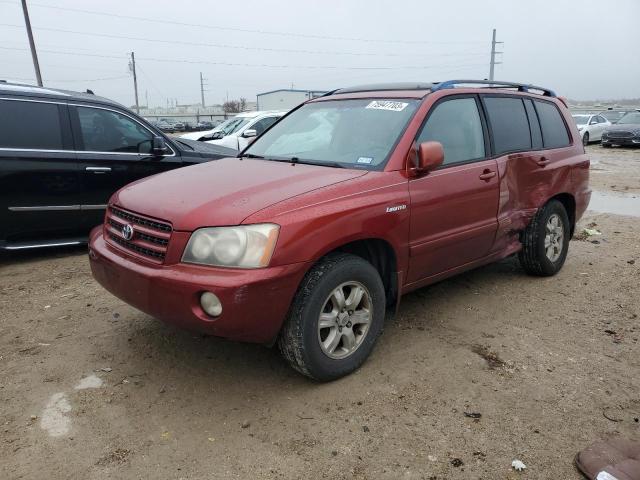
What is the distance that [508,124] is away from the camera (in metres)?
4.42

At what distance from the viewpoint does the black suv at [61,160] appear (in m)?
5.24

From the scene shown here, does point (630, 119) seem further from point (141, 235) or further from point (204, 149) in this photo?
point (141, 235)

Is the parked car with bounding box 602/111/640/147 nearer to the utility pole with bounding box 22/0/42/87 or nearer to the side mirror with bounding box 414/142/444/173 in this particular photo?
the side mirror with bounding box 414/142/444/173

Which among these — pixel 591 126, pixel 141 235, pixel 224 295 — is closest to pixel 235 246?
pixel 224 295

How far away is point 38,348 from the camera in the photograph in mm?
3596

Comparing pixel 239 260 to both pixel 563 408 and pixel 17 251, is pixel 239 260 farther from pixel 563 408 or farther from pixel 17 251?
pixel 17 251

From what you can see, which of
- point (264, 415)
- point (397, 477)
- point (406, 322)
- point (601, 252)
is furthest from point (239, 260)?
point (601, 252)

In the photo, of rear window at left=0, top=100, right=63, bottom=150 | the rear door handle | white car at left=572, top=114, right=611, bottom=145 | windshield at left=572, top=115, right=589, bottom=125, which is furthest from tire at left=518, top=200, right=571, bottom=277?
windshield at left=572, top=115, right=589, bottom=125

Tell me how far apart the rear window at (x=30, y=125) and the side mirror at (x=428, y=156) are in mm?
3980

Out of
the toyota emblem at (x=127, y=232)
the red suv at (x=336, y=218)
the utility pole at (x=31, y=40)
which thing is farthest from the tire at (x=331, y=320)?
the utility pole at (x=31, y=40)

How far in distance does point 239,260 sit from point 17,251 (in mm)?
3848

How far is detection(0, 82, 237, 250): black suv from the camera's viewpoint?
17.2ft

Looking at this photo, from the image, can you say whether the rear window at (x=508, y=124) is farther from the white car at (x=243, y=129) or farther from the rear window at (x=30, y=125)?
the white car at (x=243, y=129)

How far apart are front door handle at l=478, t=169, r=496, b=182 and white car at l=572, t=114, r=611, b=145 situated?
2103cm
